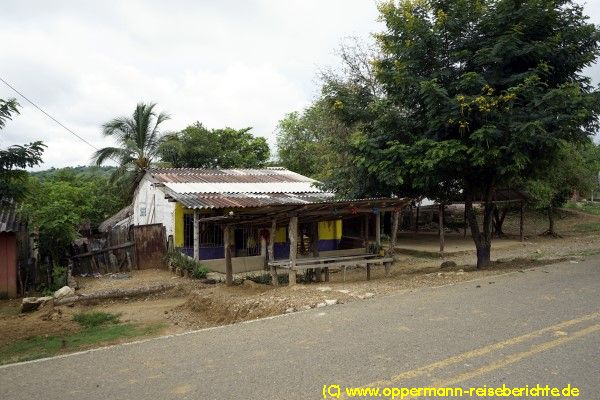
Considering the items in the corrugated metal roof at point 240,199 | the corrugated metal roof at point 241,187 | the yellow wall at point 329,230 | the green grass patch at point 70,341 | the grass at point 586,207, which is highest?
the corrugated metal roof at point 241,187

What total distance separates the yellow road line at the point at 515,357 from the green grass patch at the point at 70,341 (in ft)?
20.6

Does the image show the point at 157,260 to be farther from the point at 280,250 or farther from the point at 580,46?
the point at 580,46

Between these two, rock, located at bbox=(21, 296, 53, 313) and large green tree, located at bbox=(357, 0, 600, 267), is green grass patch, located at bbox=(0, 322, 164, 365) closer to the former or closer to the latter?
rock, located at bbox=(21, 296, 53, 313)

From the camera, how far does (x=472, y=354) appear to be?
5012 mm

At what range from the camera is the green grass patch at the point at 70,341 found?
24.8ft

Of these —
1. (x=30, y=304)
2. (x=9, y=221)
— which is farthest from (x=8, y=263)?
(x=30, y=304)

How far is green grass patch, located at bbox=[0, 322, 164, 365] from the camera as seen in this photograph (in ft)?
24.8

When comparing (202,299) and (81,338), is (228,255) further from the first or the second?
(81,338)

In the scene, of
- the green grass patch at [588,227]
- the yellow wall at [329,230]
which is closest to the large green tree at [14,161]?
the yellow wall at [329,230]

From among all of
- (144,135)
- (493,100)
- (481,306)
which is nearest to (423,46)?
(493,100)

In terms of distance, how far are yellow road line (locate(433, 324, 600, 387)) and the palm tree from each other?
2365cm

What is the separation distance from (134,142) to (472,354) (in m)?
23.7

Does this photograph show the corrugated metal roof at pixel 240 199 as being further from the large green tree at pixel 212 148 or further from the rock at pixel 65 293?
the large green tree at pixel 212 148

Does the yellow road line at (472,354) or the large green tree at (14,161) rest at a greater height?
the large green tree at (14,161)
